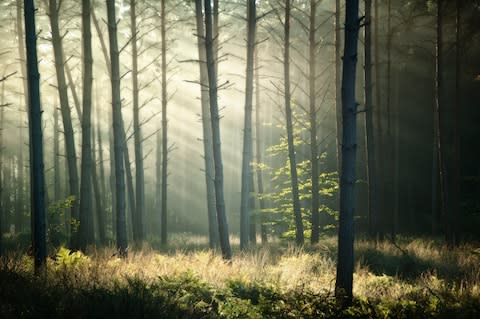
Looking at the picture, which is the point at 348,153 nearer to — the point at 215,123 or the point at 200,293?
the point at 200,293

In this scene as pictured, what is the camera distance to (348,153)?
539 centimetres

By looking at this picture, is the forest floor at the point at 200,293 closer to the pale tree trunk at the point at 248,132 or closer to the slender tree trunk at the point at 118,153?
the slender tree trunk at the point at 118,153

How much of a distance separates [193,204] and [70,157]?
91.0 ft

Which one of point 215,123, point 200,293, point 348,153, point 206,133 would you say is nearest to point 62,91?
point 206,133

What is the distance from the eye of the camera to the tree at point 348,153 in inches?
212

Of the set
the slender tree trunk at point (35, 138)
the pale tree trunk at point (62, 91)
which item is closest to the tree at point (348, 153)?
the slender tree trunk at point (35, 138)

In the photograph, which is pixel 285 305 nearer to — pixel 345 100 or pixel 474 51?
pixel 345 100

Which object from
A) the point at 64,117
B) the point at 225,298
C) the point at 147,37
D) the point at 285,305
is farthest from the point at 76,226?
the point at 147,37

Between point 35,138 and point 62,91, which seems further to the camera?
point 62,91

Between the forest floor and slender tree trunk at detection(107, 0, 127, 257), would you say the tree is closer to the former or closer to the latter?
the forest floor

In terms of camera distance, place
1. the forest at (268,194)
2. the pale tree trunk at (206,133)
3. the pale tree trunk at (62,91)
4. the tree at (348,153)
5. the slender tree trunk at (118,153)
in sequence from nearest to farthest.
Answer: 1. the forest at (268,194)
2. the tree at (348,153)
3. the slender tree trunk at (118,153)
4. the pale tree trunk at (62,91)
5. the pale tree trunk at (206,133)

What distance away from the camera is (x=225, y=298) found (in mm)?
5578

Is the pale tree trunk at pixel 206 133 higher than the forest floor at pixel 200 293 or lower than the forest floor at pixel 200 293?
higher

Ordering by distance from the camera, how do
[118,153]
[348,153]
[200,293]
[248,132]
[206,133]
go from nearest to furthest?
A: [348,153], [200,293], [118,153], [248,132], [206,133]
